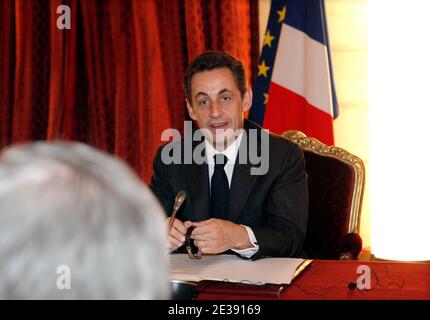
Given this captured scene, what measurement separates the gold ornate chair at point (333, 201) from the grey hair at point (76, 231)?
7.13ft

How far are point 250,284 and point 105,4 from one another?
2.78m

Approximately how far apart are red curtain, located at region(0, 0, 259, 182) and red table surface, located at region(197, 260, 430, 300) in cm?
217

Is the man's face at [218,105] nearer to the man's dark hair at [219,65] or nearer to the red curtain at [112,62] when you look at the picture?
the man's dark hair at [219,65]

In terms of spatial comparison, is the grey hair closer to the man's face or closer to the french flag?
the man's face

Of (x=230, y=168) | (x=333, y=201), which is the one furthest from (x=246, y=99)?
(x=333, y=201)

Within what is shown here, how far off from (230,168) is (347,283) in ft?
2.72

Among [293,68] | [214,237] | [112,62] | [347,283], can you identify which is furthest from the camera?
[112,62]

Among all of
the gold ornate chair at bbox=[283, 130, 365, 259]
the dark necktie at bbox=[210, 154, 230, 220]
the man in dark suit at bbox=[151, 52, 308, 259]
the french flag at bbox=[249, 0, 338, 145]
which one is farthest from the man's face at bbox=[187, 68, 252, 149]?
the french flag at bbox=[249, 0, 338, 145]

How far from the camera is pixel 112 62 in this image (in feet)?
13.9

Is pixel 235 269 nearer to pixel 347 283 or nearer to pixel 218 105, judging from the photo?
pixel 347 283

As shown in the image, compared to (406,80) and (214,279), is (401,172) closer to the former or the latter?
(406,80)

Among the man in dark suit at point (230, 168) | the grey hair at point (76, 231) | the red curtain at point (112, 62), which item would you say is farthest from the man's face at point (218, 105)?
the grey hair at point (76, 231)

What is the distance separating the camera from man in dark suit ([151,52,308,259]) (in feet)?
8.39

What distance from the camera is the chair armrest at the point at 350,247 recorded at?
2.61 meters
